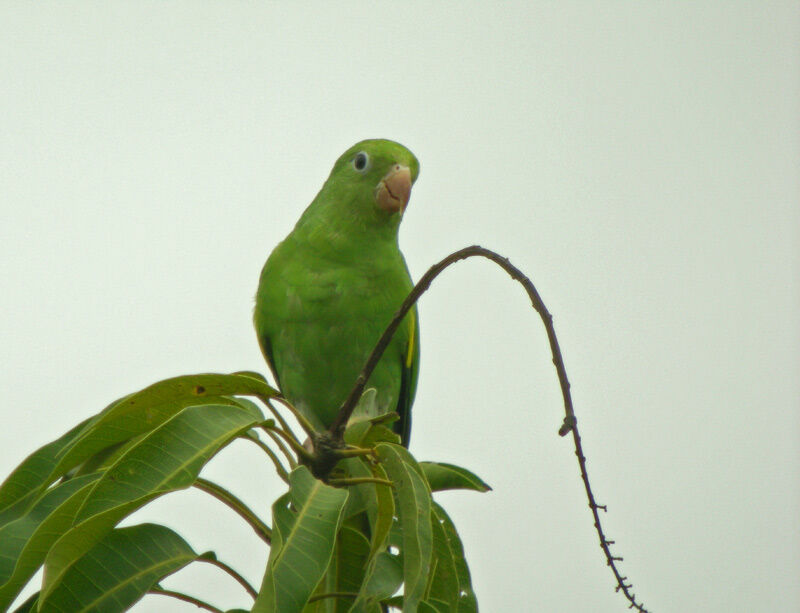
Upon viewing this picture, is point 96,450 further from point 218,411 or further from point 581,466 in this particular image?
point 581,466

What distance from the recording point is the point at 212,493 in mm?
1694

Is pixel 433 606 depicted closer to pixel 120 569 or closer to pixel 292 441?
pixel 292 441

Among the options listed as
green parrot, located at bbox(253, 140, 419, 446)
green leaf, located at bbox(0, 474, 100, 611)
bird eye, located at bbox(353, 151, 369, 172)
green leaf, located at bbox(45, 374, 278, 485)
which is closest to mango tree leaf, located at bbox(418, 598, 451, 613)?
green leaf, located at bbox(45, 374, 278, 485)

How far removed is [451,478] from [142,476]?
733 mm

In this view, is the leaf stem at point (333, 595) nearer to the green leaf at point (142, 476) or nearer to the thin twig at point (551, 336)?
the green leaf at point (142, 476)

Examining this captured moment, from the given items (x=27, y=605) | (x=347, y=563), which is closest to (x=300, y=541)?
(x=347, y=563)

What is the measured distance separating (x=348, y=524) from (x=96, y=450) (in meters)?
0.58

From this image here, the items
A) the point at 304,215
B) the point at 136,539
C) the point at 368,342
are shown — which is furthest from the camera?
the point at 304,215

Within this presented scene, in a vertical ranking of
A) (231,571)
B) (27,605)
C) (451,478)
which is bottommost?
(27,605)

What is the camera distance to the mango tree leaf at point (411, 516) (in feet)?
4.50

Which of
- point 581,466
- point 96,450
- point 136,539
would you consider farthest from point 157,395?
point 581,466

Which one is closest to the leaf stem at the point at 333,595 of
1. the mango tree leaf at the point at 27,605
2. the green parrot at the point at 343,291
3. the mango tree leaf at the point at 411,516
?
the mango tree leaf at the point at 411,516

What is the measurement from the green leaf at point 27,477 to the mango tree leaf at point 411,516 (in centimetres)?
68

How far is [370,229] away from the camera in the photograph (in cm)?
283
